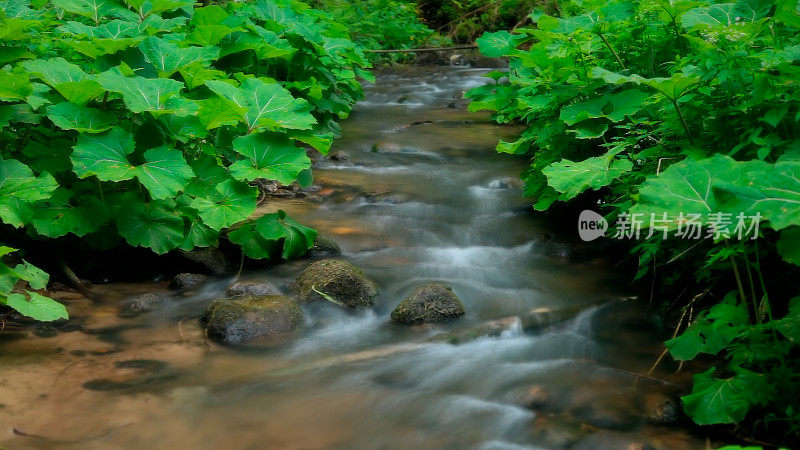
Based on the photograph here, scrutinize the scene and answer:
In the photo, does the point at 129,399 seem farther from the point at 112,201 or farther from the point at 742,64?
the point at 742,64

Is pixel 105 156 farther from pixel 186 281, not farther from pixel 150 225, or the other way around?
pixel 186 281

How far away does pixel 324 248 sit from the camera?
438 cm

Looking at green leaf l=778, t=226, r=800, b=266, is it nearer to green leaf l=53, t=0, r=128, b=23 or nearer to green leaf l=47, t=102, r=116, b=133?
green leaf l=47, t=102, r=116, b=133

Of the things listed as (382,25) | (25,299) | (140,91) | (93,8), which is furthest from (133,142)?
(382,25)

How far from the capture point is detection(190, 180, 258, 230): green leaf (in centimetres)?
365

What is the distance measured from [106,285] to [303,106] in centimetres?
155

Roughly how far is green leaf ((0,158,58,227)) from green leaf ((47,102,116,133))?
0.94 feet

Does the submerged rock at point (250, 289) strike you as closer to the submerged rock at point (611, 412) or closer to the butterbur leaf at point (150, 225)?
the butterbur leaf at point (150, 225)

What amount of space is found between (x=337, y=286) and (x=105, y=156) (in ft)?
4.57

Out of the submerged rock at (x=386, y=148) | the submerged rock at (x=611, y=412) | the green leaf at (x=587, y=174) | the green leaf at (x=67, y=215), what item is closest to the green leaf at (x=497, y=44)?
the submerged rock at (x=386, y=148)

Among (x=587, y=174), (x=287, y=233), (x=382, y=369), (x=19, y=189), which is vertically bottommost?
(x=382, y=369)

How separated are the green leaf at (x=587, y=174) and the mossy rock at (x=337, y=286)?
3.83 feet

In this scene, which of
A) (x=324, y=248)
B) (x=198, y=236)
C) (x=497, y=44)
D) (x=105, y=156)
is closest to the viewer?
(x=105, y=156)

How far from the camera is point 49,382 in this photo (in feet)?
9.56
